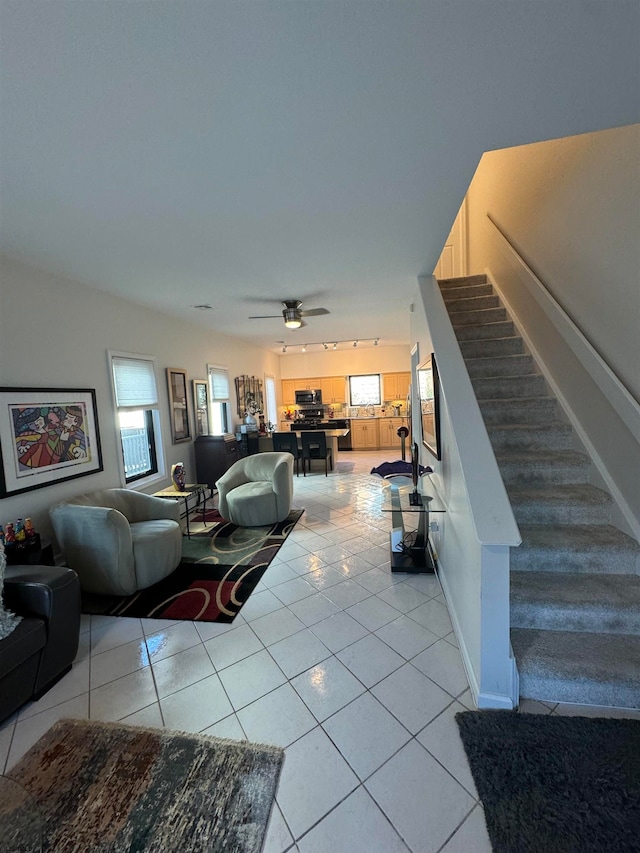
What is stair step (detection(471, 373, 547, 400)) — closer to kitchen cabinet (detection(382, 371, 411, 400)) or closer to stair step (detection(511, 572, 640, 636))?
stair step (detection(511, 572, 640, 636))

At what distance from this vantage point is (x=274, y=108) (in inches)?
52.9

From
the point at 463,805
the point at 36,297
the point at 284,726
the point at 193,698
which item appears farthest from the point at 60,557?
the point at 463,805

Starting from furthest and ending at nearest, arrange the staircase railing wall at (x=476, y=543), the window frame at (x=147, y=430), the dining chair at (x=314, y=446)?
the dining chair at (x=314, y=446) < the window frame at (x=147, y=430) < the staircase railing wall at (x=476, y=543)

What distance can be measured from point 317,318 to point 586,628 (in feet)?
15.1

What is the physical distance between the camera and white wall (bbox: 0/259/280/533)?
2.56 m

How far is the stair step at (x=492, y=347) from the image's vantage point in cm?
342

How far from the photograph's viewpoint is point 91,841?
1.19 metres

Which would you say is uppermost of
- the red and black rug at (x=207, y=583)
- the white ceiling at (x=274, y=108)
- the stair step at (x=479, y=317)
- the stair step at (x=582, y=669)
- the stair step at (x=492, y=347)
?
the white ceiling at (x=274, y=108)

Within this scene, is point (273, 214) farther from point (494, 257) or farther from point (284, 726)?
point (494, 257)

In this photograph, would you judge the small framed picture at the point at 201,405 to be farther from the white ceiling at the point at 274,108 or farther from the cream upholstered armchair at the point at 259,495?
the white ceiling at the point at 274,108

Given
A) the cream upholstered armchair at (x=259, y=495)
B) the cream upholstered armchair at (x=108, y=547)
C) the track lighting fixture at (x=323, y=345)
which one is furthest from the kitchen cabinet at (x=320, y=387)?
the cream upholstered armchair at (x=108, y=547)

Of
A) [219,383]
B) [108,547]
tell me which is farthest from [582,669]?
[219,383]

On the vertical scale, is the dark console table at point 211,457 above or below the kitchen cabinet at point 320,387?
below

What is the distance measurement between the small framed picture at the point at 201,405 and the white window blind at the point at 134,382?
87 centimetres
